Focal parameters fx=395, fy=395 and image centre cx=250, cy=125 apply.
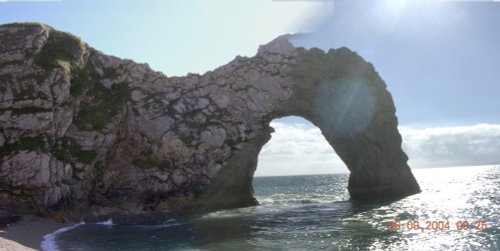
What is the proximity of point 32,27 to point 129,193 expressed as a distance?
2006cm

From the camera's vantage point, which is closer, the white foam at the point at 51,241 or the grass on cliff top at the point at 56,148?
the white foam at the point at 51,241

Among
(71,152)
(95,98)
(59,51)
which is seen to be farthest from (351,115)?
(59,51)

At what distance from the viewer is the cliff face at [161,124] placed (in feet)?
119

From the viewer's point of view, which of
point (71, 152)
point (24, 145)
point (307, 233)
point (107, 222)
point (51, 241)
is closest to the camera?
point (51, 241)

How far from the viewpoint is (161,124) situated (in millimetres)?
45531

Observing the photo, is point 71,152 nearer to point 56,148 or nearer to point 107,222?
point 56,148

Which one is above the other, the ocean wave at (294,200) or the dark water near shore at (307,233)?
the dark water near shore at (307,233)

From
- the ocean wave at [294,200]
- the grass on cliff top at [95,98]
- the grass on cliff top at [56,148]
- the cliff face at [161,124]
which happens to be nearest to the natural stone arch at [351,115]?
the cliff face at [161,124]

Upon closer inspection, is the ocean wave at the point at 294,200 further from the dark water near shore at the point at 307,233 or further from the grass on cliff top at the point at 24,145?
the grass on cliff top at the point at 24,145

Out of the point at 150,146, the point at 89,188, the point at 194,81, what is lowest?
the point at 89,188

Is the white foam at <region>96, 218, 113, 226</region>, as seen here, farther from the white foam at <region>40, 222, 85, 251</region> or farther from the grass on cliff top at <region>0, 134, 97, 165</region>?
the grass on cliff top at <region>0, 134, 97, 165</region>

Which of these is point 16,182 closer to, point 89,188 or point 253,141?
point 89,188

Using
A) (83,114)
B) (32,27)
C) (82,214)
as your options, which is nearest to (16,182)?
(82,214)

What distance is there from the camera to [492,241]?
71.9 ft
